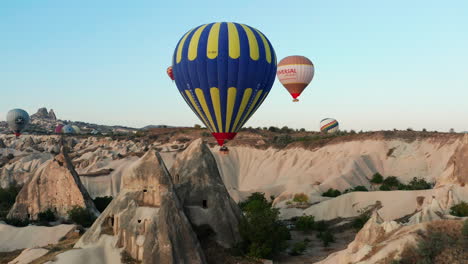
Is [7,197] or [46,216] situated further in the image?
[7,197]

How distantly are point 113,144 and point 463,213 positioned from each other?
75.6m

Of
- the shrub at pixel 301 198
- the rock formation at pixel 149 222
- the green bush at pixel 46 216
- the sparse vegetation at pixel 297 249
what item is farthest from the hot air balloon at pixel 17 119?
the sparse vegetation at pixel 297 249

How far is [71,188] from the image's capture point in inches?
1266

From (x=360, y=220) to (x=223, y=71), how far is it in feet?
50.2

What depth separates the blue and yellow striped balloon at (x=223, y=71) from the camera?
96.4ft

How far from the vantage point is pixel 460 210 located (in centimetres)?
2578

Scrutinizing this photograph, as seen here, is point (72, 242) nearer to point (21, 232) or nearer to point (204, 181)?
point (21, 232)

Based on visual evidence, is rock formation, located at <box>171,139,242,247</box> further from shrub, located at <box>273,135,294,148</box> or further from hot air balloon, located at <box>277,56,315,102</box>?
shrub, located at <box>273,135,294,148</box>

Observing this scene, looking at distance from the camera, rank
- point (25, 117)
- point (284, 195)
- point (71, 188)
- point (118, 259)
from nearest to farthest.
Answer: point (118, 259) < point (71, 188) < point (284, 195) < point (25, 117)

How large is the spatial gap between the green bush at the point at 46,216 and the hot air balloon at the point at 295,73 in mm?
32014

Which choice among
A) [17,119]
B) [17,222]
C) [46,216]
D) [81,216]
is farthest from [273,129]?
[17,222]

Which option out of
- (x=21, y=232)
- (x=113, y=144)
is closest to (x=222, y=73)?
(x=21, y=232)

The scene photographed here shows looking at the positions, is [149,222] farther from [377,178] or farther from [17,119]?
[17,119]

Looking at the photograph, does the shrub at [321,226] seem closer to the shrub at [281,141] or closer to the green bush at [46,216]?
the green bush at [46,216]
